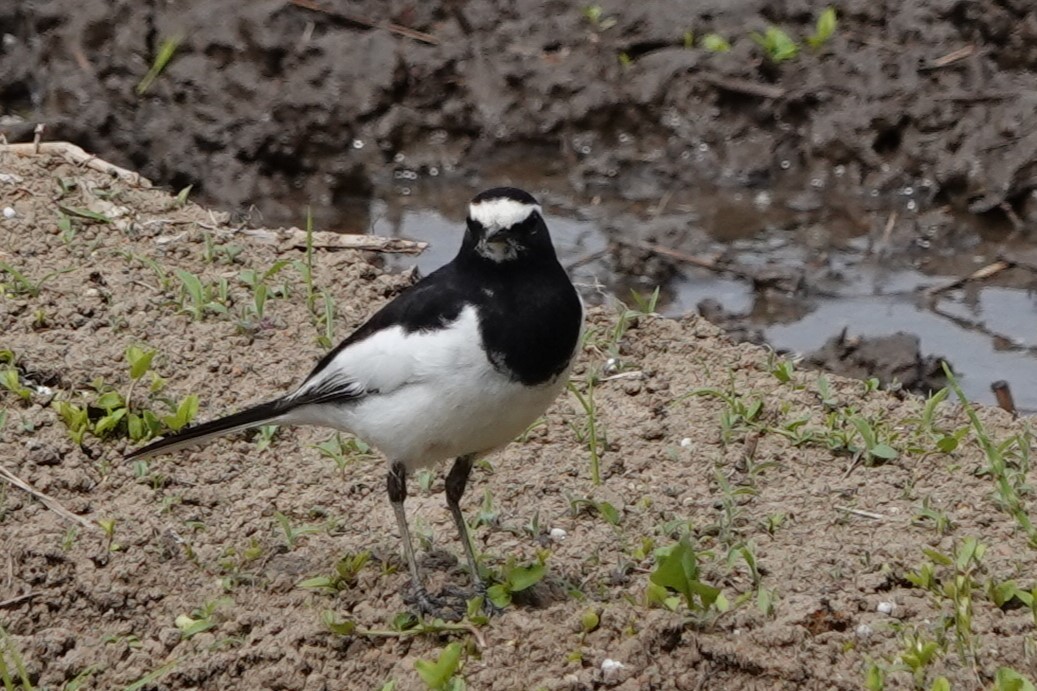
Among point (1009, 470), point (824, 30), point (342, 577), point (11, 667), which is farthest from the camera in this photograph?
point (824, 30)

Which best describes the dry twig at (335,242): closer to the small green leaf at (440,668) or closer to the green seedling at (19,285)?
the green seedling at (19,285)

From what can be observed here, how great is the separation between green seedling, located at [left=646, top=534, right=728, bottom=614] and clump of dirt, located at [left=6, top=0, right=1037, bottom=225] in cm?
471

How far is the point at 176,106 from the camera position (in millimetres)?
9844

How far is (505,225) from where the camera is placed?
16.8ft

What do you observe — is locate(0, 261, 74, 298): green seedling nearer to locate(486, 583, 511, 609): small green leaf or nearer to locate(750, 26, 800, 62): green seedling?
locate(486, 583, 511, 609): small green leaf

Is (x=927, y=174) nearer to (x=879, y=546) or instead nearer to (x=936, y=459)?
(x=936, y=459)

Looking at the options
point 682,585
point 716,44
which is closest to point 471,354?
point 682,585

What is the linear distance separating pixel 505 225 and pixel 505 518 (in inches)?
49.8

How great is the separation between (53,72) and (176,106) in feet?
2.72

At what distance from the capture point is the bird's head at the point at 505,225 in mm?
5109

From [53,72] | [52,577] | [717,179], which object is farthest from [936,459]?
[53,72]

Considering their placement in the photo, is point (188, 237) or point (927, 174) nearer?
point (188, 237)

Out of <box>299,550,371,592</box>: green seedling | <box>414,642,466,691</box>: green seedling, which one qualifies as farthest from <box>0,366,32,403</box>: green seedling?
<box>414,642,466,691</box>: green seedling

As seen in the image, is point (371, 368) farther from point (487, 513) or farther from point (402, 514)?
point (487, 513)
